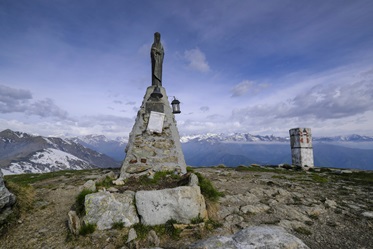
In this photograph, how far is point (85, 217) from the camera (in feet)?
19.3

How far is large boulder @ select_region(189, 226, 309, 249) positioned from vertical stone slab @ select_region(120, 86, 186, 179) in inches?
289

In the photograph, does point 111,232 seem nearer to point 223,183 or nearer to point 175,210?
point 175,210

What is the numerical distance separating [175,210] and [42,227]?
439cm

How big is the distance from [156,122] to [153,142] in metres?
1.20

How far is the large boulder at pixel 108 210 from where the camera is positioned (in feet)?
19.4

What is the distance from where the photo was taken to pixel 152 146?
1125 cm

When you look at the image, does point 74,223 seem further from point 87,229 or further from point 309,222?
point 309,222

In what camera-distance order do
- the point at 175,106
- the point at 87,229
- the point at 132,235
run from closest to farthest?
the point at 132,235
the point at 87,229
the point at 175,106

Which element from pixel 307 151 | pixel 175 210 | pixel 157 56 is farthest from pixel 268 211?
pixel 307 151

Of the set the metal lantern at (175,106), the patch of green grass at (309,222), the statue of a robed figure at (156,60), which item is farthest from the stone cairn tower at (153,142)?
the patch of green grass at (309,222)

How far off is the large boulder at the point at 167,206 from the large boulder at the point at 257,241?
9.06 ft

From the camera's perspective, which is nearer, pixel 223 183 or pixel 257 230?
pixel 257 230

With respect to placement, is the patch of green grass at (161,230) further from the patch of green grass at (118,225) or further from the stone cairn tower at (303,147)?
Result: the stone cairn tower at (303,147)

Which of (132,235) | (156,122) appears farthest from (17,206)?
(156,122)
